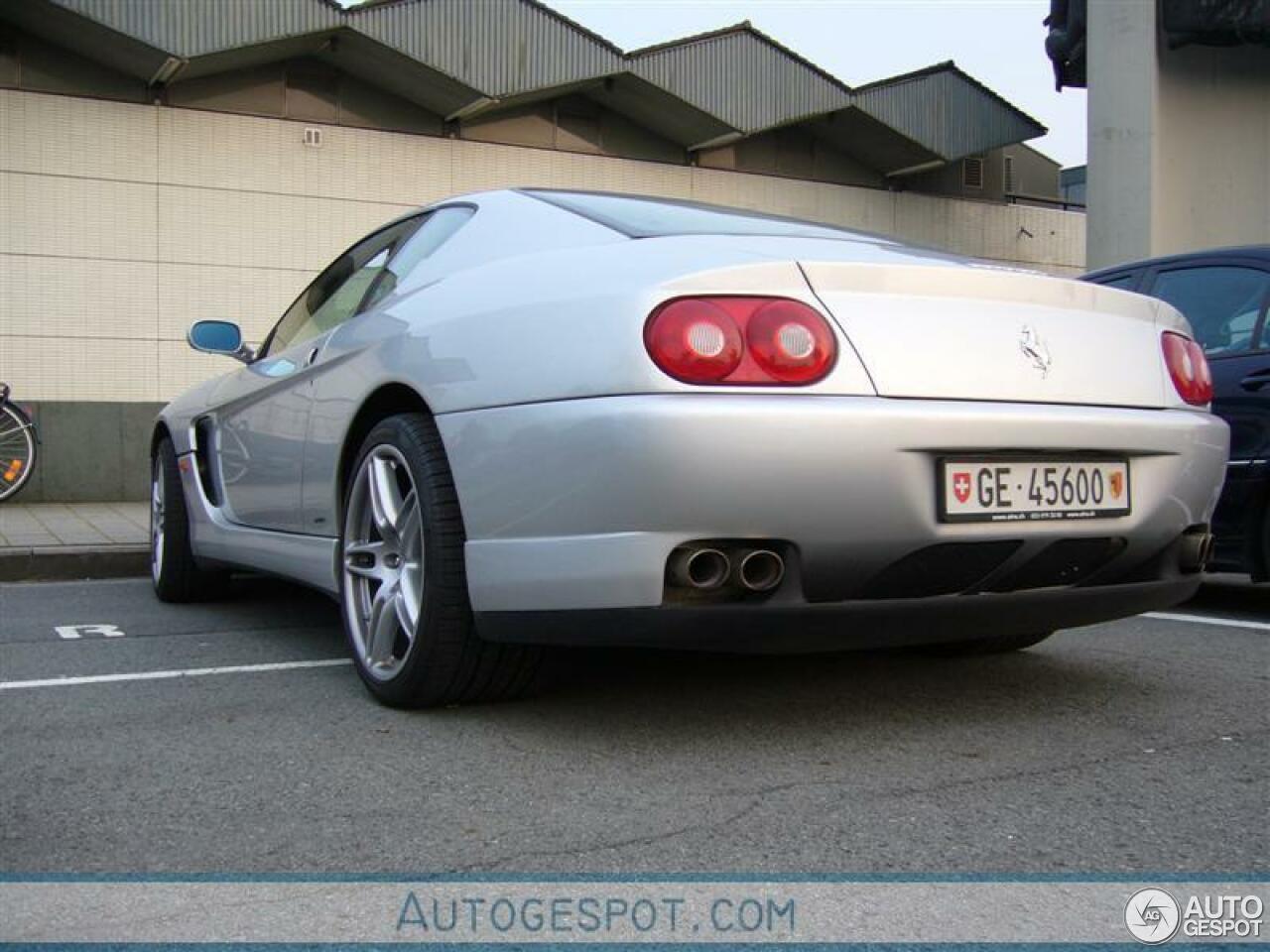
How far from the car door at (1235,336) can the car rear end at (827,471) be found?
85.0 inches

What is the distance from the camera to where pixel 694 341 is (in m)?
2.69

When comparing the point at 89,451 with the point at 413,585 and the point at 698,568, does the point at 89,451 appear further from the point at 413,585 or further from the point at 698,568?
the point at 698,568

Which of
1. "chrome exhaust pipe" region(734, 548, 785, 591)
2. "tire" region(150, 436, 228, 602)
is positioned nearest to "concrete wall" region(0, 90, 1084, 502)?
"tire" region(150, 436, 228, 602)

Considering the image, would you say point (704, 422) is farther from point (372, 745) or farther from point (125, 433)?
point (125, 433)

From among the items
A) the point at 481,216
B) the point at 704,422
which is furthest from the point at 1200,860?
the point at 481,216

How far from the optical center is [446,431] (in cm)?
312

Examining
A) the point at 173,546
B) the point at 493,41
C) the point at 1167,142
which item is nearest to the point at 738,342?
the point at 173,546

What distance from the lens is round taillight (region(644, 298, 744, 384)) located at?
2.67 meters

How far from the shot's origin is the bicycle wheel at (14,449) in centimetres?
1025

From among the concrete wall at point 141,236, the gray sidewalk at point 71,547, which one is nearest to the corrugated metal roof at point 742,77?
the concrete wall at point 141,236

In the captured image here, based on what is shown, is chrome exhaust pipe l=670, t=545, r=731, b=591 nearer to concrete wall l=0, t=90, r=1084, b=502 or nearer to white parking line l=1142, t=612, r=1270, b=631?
white parking line l=1142, t=612, r=1270, b=631

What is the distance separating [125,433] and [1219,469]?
9.61m

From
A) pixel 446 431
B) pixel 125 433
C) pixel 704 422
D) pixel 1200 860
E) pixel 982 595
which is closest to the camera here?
pixel 1200 860

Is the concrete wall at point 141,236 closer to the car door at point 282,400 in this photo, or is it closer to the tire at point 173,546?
the tire at point 173,546
